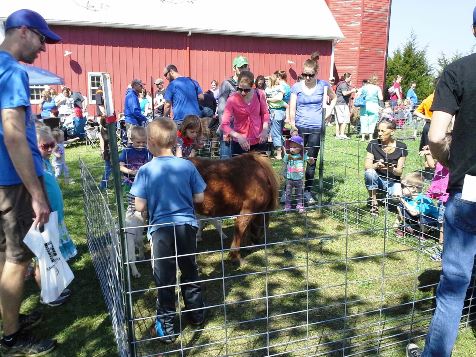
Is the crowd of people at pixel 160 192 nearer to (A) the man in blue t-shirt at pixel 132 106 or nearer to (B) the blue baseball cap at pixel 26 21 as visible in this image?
(B) the blue baseball cap at pixel 26 21

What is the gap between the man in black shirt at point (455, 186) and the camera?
2371 mm

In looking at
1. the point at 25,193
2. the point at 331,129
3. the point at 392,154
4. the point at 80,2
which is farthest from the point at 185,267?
the point at 80,2

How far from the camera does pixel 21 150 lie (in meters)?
2.68

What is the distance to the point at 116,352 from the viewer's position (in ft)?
10.2

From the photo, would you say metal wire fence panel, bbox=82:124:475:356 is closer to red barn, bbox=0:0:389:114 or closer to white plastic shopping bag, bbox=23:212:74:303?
white plastic shopping bag, bbox=23:212:74:303

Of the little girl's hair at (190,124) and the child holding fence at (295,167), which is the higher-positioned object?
the little girl's hair at (190,124)

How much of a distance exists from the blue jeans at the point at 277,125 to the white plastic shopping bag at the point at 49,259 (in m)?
7.35

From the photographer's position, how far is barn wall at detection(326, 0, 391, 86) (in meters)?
24.0

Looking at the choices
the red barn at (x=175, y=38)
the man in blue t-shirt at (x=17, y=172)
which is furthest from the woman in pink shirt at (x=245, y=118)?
the red barn at (x=175, y=38)

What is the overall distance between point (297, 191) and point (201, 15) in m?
14.4

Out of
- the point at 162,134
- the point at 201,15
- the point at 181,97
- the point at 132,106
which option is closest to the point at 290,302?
the point at 162,134

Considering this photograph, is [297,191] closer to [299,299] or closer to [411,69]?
[299,299]

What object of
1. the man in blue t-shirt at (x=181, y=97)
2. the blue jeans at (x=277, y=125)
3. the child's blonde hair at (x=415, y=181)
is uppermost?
the man in blue t-shirt at (x=181, y=97)

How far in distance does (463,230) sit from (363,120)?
449 inches
